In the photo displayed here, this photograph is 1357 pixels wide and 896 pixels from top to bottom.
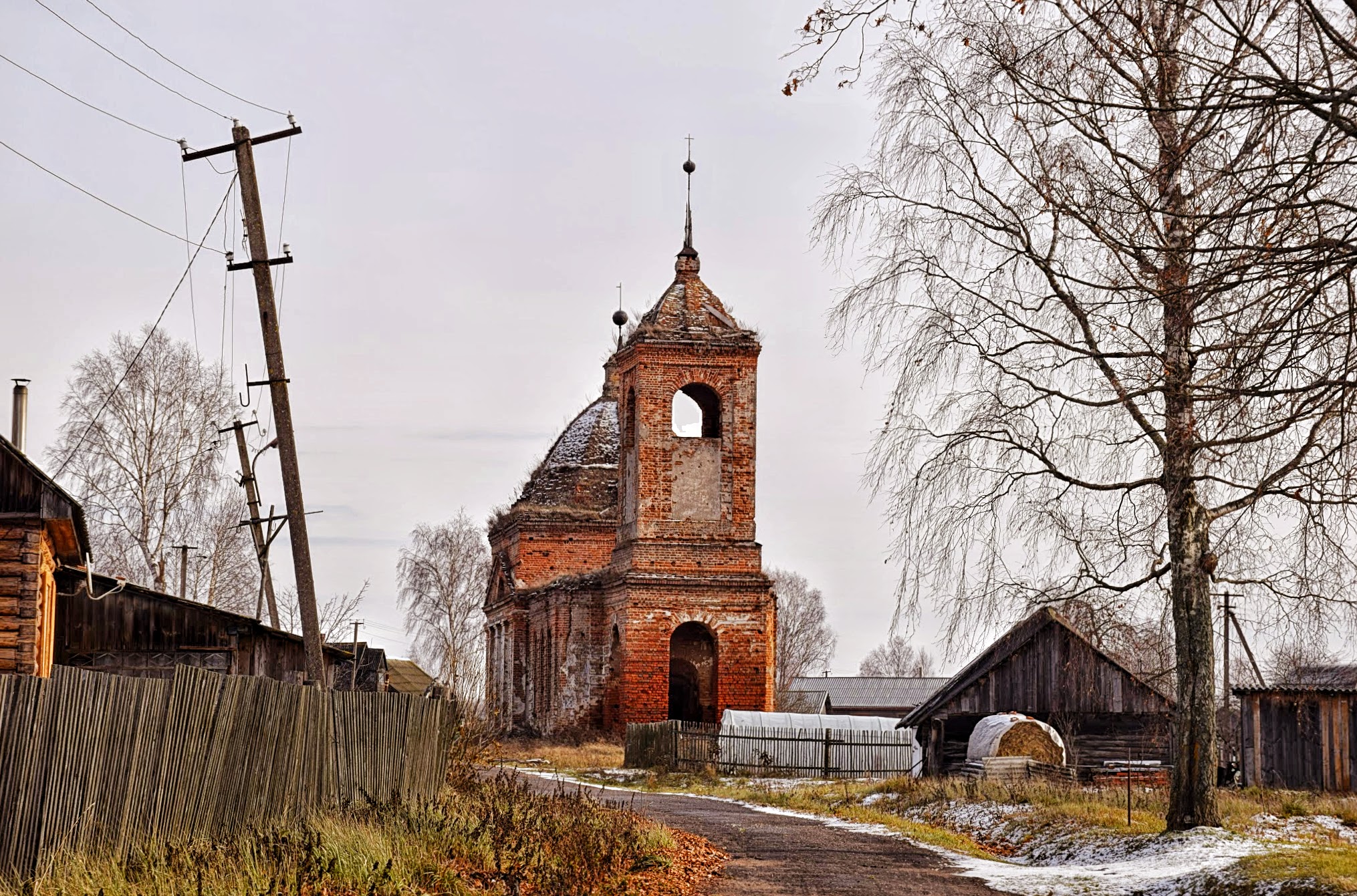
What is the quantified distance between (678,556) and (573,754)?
5.46 meters

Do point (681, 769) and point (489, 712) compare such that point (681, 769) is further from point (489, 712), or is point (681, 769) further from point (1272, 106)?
point (1272, 106)

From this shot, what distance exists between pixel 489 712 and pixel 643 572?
38.7ft

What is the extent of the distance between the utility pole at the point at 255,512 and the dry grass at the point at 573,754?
838 centimetres

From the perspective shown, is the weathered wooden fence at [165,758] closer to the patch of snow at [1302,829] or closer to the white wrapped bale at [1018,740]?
the patch of snow at [1302,829]

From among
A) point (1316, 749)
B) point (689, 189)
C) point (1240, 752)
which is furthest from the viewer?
point (689, 189)

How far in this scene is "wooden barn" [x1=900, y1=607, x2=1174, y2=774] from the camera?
26219 mm

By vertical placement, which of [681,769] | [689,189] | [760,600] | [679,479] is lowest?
[681,769]

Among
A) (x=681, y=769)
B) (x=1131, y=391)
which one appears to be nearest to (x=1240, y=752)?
(x=681, y=769)

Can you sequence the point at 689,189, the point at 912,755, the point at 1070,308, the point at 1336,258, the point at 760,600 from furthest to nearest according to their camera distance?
1. the point at 689,189
2. the point at 760,600
3. the point at 912,755
4. the point at 1070,308
5. the point at 1336,258

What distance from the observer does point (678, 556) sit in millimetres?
36562

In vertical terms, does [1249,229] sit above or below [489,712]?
above

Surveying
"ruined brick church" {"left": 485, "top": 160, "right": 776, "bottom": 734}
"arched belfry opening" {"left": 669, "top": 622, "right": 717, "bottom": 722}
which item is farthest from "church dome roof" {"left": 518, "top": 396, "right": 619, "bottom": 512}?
"arched belfry opening" {"left": 669, "top": 622, "right": 717, "bottom": 722}

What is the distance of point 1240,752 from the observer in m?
25.9

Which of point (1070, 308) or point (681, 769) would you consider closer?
point (1070, 308)
